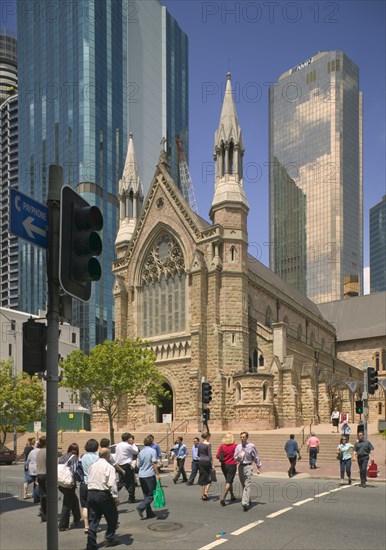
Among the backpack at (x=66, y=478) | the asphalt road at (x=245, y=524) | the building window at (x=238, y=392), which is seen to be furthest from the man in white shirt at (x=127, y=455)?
the building window at (x=238, y=392)

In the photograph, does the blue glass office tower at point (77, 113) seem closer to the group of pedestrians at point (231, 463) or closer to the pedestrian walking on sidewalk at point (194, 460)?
the pedestrian walking on sidewalk at point (194, 460)

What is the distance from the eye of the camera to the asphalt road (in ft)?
35.4

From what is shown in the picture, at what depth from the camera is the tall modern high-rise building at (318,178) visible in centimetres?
15412

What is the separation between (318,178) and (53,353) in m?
158

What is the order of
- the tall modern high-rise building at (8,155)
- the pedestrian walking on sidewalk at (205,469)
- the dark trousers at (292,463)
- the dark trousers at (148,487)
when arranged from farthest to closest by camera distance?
the tall modern high-rise building at (8,155)
the dark trousers at (292,463)
the pedestrian walking on sidewalk at (205,469)
the dark trousers at (148,487)

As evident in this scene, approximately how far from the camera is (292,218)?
163 meters

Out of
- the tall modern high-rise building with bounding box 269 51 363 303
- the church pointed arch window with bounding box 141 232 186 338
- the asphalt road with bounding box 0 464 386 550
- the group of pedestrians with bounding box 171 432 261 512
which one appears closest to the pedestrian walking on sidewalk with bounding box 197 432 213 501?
the group of pedestrians with bounding box 171 432 261 512

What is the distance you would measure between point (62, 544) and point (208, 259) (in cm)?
3424

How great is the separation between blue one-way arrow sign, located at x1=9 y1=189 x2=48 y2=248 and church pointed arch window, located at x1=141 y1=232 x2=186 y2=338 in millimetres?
41374

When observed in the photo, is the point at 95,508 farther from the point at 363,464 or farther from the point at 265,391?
the point at 265,391

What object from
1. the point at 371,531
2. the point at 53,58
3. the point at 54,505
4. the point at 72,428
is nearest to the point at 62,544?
the point at 371,531

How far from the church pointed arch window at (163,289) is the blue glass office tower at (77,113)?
190ft

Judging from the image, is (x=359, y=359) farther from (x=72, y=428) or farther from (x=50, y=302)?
(x=50, y=302)

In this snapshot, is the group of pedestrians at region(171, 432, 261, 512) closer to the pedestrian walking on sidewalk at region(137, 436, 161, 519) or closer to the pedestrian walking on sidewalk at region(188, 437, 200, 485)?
the pedestrian walking on sidewalk at region(188, 437, 200, 485)
